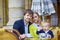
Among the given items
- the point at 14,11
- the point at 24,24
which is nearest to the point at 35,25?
the point at 24,24

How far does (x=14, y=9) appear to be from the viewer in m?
3.08

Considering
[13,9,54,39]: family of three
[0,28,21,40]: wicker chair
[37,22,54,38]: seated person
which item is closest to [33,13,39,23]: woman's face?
[13,9,54,39]: family of three

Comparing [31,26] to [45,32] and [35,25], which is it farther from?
[45,32]

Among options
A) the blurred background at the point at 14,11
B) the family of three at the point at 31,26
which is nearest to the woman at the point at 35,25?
the family of three at the point at 31,26

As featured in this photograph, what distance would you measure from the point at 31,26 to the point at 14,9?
0.84 feet

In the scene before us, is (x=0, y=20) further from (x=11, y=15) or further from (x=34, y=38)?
(x=34, y=38)

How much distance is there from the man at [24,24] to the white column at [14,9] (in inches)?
2.1

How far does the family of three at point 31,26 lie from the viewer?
3105mm

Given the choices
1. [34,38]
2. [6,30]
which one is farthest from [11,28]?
[34,38]

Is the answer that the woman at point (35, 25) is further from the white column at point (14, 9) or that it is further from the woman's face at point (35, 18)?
the white column at point (14, 9)

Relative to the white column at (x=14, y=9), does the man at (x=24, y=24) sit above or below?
below

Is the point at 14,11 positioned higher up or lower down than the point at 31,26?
higher up

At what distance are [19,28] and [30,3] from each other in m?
0.29

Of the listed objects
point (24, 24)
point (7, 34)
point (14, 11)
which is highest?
point (14, 11)
